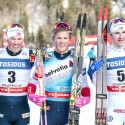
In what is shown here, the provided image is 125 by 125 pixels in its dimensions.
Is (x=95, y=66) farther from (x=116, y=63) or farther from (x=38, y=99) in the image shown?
(x=38, y=99)

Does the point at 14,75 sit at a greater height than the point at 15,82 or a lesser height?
greater

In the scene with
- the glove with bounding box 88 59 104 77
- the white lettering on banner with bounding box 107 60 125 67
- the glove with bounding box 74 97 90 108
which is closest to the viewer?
the glove with bounding box 74 97 90 108

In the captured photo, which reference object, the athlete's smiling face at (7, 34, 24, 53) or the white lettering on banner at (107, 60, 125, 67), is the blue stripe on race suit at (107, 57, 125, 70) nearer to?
the white lettering on banner at (107, 60, 125, 67)

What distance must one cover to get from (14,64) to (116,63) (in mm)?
1666

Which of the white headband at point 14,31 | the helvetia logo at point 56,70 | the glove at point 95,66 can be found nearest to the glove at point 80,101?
the glove at point 95,66

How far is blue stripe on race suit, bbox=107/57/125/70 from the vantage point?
624 cm

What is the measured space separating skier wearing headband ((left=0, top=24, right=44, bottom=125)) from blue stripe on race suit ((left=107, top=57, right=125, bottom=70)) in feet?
4.11

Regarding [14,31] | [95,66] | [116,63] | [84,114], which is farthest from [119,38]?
[84,114]

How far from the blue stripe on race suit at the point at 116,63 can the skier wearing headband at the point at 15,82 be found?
125 cm

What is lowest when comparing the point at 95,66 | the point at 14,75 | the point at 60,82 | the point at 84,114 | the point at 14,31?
the point at 84,114

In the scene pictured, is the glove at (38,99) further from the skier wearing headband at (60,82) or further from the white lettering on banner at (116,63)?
the white lettering on banner at (116,63)

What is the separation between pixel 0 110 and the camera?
21.2 ft

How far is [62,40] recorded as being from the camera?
6.17 meters

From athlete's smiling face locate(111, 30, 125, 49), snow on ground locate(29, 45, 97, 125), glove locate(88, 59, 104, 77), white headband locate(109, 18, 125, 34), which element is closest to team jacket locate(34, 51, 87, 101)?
glove locate(88, 59, 104, 77)
